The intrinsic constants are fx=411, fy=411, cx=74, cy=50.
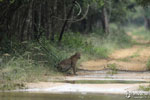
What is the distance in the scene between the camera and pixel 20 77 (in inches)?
495

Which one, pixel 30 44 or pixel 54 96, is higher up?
pixel 30 44

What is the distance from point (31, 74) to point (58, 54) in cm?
415

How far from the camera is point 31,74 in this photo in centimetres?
1335

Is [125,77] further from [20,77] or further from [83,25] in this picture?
[83,25]

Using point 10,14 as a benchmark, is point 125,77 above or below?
below

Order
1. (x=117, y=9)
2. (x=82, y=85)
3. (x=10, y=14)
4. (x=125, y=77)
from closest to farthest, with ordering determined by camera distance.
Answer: (x=82, y=85)
(x=125, y=77)
(x=10, y=14)
(x=117, y=9)

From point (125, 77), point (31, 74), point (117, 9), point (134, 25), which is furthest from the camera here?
point (134, 25)

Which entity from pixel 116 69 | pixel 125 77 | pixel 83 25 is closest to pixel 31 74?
pixel 125 77

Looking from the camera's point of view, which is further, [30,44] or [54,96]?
[30,44]

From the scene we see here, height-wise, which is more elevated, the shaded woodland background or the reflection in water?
the shaded woodland background

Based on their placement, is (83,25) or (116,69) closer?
(116,69)

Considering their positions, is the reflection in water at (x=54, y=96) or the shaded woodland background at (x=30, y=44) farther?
the shaded woodland background at (x=30, y=44)

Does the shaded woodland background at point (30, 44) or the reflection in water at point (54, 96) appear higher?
the shaded woodland background at point (30, 44)

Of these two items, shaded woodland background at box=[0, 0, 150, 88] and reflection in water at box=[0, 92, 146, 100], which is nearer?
reflection in water at box=[0, 92, 146, 100]
